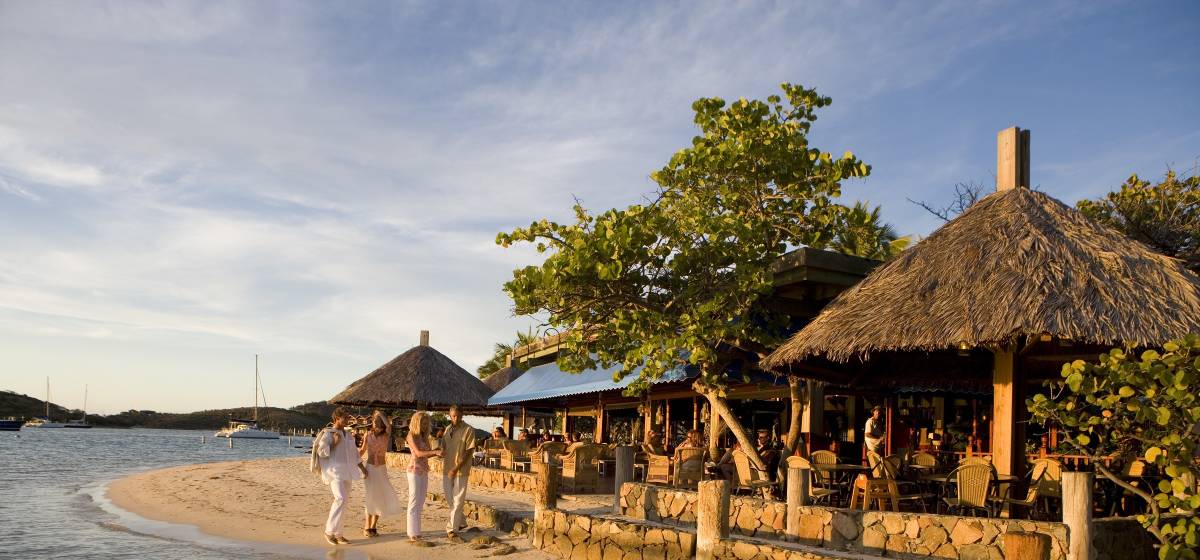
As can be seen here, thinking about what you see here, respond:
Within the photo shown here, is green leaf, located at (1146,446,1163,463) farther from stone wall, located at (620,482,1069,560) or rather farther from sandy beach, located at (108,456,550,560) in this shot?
sandy beach, located at (108,456,550,560)

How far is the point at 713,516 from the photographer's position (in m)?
9.08

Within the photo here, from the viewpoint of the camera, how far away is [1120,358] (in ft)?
19.5

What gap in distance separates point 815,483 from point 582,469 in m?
4.57

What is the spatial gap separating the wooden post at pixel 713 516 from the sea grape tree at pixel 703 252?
2695 millimetres

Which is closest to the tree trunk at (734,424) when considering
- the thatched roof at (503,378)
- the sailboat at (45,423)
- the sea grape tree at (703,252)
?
the sea grape tree at (703,252)

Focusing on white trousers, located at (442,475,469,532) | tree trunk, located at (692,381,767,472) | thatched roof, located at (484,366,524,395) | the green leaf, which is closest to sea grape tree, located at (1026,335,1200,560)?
the green leaf

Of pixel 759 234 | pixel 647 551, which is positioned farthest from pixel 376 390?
pixel 647 551

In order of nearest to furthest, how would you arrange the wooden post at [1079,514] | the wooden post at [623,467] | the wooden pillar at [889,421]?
the wooden post at [1079,514] < the wooden post at [623,467] < the wooden pillar at [889,421]

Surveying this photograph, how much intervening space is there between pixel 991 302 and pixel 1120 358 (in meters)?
3.52

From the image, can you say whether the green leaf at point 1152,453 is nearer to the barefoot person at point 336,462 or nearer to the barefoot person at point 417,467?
the barefoot person at point 417,467

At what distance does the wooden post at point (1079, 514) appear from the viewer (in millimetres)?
7637

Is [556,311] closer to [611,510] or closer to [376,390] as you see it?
[611,510]

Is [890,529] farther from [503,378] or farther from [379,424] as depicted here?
[503,378]

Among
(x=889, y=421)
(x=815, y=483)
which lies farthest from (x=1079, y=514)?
(x=889, y=421)
